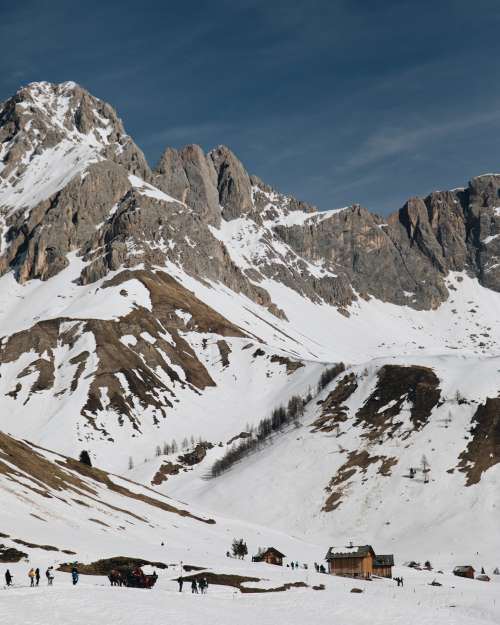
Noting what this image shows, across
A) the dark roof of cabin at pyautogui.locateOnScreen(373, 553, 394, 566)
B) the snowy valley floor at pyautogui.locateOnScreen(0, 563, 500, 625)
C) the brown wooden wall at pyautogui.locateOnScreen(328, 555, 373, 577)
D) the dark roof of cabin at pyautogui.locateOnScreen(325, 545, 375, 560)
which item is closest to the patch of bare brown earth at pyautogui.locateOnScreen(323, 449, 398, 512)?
the dark roof of cabin at pyautogui.locateOnScreen(373, 553, 394, 566)

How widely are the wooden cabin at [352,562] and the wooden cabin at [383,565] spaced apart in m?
0.84

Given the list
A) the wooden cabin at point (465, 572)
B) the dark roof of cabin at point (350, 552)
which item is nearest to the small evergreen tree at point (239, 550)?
the dark roof of cabin at point (350, 552)

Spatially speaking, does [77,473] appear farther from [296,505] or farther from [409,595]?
[409,595]

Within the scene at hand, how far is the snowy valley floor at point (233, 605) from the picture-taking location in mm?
48188

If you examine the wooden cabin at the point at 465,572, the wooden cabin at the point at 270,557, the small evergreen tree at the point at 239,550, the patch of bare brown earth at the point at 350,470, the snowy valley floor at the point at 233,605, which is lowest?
the snowy valley floor at the point at 233,605

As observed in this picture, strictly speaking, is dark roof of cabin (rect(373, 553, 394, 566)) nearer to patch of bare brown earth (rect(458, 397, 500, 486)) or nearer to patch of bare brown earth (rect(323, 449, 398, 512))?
patch of bare brown earth (rect(458, 397, 500, 486))

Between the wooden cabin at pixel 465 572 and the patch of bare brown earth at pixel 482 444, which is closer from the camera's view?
the wooden cabin at pixel 465 572

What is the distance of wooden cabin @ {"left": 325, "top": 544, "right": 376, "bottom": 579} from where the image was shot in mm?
114625

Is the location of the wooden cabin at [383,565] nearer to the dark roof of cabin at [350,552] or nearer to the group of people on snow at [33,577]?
the dark roof of cabin at [350,552]

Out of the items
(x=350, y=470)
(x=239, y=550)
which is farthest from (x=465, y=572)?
(x=350, y=470)

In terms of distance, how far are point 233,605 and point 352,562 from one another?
193ft

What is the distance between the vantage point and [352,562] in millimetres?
115688

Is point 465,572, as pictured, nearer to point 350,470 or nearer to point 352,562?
point 352,562

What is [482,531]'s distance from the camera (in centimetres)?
14512
